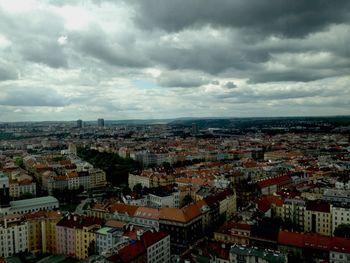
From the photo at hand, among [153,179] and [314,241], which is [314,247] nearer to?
[314,241]

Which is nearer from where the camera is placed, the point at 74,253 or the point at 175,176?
the point at 74,253

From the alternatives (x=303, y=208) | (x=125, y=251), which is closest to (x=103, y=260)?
(x=125, y=251)

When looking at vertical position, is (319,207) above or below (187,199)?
above

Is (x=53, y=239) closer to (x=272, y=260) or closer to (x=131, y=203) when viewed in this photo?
(x=131, y=203)

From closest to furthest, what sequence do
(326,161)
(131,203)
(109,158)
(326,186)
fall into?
(131,203) → (326,186) → (326,161) → (109,158)

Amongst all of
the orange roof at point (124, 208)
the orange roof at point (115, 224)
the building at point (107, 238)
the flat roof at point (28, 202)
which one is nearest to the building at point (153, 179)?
the flat roof at point (28, 202)

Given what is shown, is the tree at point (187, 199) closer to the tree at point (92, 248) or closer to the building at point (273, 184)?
the building at point (273, 184)

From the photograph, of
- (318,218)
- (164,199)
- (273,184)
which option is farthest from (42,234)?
(273,184)
